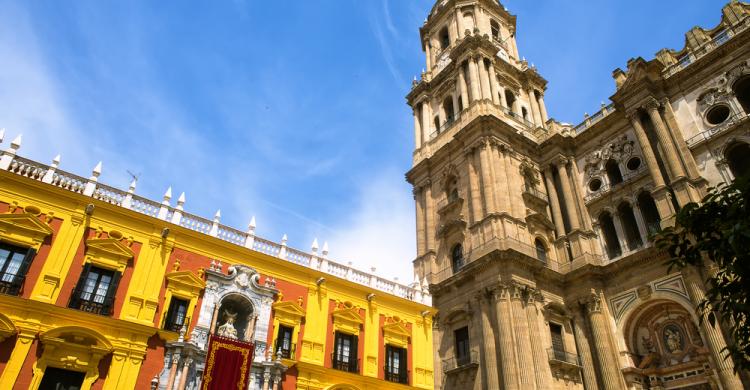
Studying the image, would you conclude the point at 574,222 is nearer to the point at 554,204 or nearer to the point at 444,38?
the point at 554,204

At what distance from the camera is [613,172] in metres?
29.2

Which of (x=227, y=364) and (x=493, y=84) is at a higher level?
(x=493, y=84)

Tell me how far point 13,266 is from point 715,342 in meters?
26.1

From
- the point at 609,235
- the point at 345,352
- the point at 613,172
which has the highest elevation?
the point at 613,172

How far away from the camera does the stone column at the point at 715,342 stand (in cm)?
1935

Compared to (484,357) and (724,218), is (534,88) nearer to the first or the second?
(484,357)

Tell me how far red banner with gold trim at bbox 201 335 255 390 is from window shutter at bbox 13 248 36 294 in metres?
6.39

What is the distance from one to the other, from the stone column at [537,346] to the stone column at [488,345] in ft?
5.70

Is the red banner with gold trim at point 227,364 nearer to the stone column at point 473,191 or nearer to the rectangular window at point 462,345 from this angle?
the rectangular window at point 462,345

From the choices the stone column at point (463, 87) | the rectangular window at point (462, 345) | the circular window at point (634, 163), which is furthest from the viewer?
the stone column at point (463, 87)

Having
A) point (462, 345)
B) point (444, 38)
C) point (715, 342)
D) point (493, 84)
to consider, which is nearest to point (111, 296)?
point (462, 345)

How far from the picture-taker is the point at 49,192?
1823cm

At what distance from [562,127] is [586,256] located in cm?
1017

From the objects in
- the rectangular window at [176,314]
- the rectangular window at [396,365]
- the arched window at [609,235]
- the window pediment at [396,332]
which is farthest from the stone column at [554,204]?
the rectangular window at [176,314]
